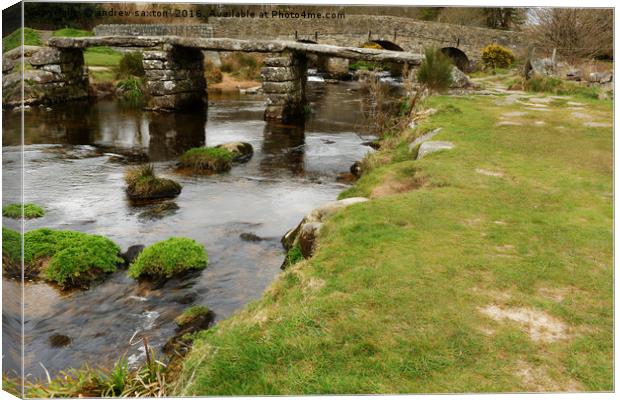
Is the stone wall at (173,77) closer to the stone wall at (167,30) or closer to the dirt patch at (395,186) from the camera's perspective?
the stone wall at (167,30)

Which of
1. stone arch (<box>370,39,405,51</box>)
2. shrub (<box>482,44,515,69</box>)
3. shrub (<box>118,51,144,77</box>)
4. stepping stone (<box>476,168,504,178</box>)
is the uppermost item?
stone arch (<box>370,39,405,51</box>)

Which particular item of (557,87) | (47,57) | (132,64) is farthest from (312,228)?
(132,64)

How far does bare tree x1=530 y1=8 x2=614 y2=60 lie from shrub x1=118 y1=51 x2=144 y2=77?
16.0 metres

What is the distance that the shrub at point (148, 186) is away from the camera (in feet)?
35.7

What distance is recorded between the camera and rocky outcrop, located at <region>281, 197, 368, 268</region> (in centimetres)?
683

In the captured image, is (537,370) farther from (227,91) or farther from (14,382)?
(227,91)

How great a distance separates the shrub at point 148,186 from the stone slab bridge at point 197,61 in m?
8.34

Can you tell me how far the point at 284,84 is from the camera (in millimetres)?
18922

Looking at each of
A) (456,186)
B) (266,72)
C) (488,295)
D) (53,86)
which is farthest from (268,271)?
(53,86)

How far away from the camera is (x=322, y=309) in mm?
4574

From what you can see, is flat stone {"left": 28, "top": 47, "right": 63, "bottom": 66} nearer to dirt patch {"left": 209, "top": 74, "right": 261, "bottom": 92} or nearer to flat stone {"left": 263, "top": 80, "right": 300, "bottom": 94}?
flat stone {"left": 263, "top": 80, "right": 300, "bottom": 94}

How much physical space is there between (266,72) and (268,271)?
12485mm

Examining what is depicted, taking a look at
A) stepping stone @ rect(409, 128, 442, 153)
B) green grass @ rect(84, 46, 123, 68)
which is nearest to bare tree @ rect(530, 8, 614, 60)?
stepping stone @ rect(409, 128, 442, 153)

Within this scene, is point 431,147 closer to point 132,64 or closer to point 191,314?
point 191,314
